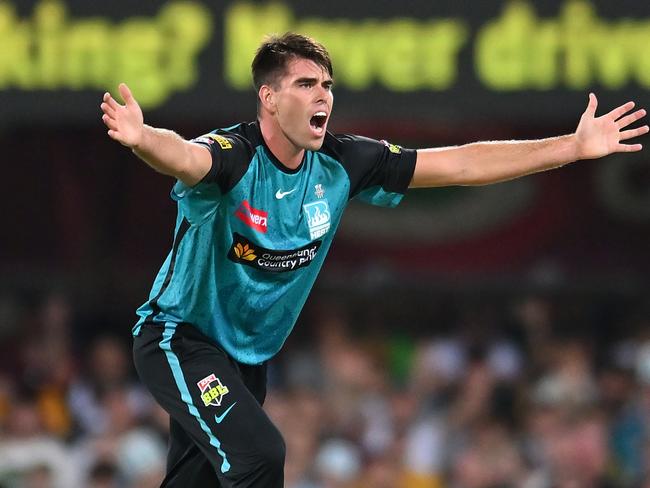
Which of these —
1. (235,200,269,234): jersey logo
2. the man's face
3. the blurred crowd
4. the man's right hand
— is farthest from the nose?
the blurred crowd

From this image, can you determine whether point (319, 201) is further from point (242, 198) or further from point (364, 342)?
point (364, 342)

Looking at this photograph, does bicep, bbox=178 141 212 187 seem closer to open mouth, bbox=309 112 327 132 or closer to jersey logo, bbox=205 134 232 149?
jersey logo, bbox=205 134 232 149

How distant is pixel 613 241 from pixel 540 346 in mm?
2682

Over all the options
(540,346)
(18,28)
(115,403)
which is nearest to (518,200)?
(540,346)

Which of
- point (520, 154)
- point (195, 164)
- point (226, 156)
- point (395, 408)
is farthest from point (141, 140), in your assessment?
point (395, 408)

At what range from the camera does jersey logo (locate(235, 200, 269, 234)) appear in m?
5.31

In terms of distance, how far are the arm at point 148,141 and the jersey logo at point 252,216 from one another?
1.23 feet

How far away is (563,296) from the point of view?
1252cm

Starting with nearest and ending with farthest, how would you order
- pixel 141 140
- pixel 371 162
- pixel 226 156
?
pixel 141 140, pixel 226 156, pixel 371 162

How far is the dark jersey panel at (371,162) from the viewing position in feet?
18.9

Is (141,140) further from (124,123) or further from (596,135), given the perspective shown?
(596,135)

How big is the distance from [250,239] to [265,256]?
94 millimetres

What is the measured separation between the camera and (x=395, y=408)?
10094 mm

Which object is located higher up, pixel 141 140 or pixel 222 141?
pixel 141 140
